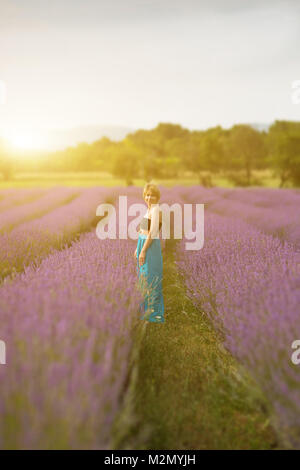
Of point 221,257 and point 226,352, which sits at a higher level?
point 221,257

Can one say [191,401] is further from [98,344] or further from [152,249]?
[152,249]

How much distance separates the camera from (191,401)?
2.23 meters

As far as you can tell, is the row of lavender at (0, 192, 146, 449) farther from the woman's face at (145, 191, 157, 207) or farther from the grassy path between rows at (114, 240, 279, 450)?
the woman's face at (145, 191, 157, 207)

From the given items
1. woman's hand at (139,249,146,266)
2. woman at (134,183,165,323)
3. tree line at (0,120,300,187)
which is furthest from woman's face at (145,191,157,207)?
tree line at (0,120,300,187)

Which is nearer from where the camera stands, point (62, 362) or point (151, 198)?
point (62, 362)

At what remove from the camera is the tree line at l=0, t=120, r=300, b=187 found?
2595 centimetres

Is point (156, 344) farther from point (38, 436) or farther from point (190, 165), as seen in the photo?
point (190, 165)

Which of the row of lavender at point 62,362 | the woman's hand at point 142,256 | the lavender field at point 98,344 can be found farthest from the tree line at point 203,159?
the row of lavender at point 62,362

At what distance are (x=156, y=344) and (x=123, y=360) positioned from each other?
4.33ft

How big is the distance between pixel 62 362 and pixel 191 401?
1.22 meters

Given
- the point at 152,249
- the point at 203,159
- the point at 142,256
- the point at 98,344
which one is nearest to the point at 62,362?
the point at 98,344

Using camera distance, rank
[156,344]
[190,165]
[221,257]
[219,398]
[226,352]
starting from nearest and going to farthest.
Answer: [219,398] → [226,352] → [156,344] → [221,257] → [190,165]

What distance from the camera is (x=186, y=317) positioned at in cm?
374
